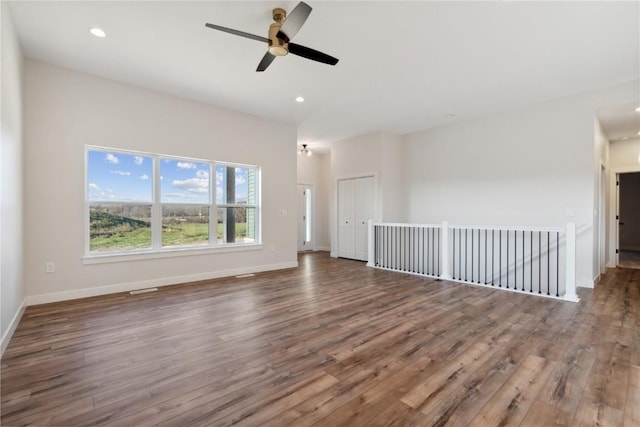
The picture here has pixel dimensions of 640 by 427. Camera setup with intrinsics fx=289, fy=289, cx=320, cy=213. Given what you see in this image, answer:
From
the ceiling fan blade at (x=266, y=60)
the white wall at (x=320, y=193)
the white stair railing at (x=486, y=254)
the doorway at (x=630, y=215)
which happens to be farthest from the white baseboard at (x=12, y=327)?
the doorway at (x=630, y=215)

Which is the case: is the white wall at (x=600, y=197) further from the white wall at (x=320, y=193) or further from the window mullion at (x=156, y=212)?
the window mullion at (x=156, y=212)

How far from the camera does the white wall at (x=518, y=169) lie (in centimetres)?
457

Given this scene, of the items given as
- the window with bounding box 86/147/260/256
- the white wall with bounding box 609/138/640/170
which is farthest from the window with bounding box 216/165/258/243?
the white wall with bounding box 609/138/640/170

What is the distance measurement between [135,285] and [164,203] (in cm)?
131

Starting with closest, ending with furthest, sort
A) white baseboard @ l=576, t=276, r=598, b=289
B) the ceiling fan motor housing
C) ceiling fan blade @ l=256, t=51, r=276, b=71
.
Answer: the ceiling fan motor housing → ceiling fan blade @ l=256, t=51, r=276, b=71 → white baseboard @ l=576, t=276, r=598, b=289

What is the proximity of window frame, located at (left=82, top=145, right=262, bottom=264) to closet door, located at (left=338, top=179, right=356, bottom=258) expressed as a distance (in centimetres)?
261

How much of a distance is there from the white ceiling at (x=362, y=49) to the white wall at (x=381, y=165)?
6.01 ft

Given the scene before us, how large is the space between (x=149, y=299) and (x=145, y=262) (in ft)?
2.64

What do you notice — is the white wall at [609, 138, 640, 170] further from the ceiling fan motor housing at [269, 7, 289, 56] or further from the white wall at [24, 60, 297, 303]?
the white wall at [24, 60, 297, 303]

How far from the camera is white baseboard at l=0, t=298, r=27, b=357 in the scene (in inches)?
95.6

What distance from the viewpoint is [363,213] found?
714cm

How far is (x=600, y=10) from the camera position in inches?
106

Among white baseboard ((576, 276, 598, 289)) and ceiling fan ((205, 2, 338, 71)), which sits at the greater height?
ceiling fan ((205, 2, 338, 71))

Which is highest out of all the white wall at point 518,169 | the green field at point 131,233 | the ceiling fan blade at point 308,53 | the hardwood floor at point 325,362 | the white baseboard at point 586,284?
the ceiling fan blade at point 308,53
